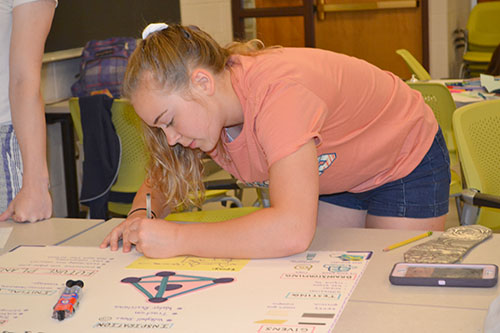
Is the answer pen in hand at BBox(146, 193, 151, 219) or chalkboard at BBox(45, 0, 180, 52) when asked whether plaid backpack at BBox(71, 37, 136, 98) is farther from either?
pen in hand at BBox(146, 193, 151, 219)

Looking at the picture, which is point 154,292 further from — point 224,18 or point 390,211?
point 224,18

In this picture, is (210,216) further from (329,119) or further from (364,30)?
(364,30)

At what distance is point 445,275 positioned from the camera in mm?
1256

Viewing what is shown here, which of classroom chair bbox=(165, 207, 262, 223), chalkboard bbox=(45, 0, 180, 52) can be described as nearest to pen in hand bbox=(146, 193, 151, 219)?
classroom chair bbox=(165, 207, 262, 223)

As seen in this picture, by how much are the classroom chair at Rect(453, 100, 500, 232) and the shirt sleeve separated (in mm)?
1094

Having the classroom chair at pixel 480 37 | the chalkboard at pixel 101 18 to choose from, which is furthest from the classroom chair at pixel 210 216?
the classroom chair at pixel 480 37

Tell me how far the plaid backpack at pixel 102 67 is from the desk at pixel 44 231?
2770mm

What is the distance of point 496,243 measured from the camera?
57.2 inches

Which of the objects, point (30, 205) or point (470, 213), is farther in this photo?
point (470, 213)

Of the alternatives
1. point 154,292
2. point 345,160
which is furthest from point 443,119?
point 154,292

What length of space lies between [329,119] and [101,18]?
154 inches

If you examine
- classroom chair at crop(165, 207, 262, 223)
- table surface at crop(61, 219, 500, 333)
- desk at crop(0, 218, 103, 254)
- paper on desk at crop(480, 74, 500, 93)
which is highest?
paper on desk at crop(480, 74, 500, 93)

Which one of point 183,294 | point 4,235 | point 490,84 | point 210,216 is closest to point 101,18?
point 490,84

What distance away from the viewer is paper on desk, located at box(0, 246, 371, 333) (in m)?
1.13
